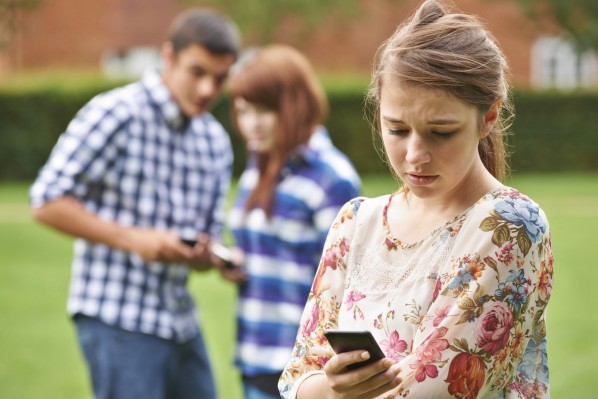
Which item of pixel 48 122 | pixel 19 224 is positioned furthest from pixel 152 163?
pixel 48 122

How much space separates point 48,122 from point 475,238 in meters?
20.4

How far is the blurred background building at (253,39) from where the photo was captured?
105 feet

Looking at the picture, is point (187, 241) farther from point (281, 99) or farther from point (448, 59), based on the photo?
point (448, 59)

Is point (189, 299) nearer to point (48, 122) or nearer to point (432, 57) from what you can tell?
point (432, 57)

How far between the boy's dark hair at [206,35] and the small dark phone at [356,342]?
2.83m

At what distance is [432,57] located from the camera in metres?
2.20

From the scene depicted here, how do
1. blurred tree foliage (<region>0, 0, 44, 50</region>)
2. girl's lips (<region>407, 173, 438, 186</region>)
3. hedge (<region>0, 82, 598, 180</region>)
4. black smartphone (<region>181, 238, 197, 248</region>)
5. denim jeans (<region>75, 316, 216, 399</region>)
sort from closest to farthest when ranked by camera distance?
girl's lips (<region>407, 173, 438, 186</region>) < denim jeans (<region>75, 316, 216, 399</region>) < black smartphone (<region>181, 238, 197, 248</region>) < blurred tree foliage (<region>0, 0, 44, 50</region>) < hedge (<region>0, 82, 598, 180</region>)

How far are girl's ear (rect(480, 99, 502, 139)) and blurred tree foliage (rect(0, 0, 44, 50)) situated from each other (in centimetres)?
1476

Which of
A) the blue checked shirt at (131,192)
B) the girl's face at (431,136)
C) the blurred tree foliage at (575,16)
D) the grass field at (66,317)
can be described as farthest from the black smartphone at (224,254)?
the blurred tree foliage at (575,16)

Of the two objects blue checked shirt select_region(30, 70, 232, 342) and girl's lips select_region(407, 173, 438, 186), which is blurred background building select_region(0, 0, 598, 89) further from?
girl's lips select_region(407, 173, 438, 186)

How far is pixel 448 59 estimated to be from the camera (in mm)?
2188

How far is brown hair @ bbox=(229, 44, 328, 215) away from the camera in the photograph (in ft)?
14.5

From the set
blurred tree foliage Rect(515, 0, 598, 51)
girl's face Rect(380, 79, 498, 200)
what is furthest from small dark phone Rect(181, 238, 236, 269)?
blurred tree foliage Rect(515, 0, 598, 51)

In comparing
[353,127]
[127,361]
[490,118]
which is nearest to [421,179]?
[490,118]
